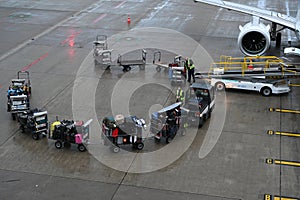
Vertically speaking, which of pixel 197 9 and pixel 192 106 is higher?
pixel 197 9

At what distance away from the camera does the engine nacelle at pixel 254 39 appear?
90.9 feet

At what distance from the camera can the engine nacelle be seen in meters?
27.7

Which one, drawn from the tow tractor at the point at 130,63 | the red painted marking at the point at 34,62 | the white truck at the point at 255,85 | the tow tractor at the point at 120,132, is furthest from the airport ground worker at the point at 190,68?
the red painted marking at the point at 34,62

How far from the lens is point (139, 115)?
2231cm

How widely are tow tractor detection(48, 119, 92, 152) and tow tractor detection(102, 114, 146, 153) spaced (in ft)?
2.98

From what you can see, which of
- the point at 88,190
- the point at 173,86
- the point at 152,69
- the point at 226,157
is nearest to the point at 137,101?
the point at 173,86

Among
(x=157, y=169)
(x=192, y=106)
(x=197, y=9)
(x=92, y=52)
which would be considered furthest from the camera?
(x=197, y=9)

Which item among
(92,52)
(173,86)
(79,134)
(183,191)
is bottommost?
(183,191)

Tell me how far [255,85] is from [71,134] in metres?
11.2

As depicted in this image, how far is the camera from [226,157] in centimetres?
1873

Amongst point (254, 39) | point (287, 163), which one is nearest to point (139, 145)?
point (287, 163)

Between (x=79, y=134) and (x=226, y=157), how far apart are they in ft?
20.7

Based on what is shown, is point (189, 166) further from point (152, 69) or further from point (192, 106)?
point (152, 69)

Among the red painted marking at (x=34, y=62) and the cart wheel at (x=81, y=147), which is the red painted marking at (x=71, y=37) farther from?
the cart wheel at (x=81, y=147)
